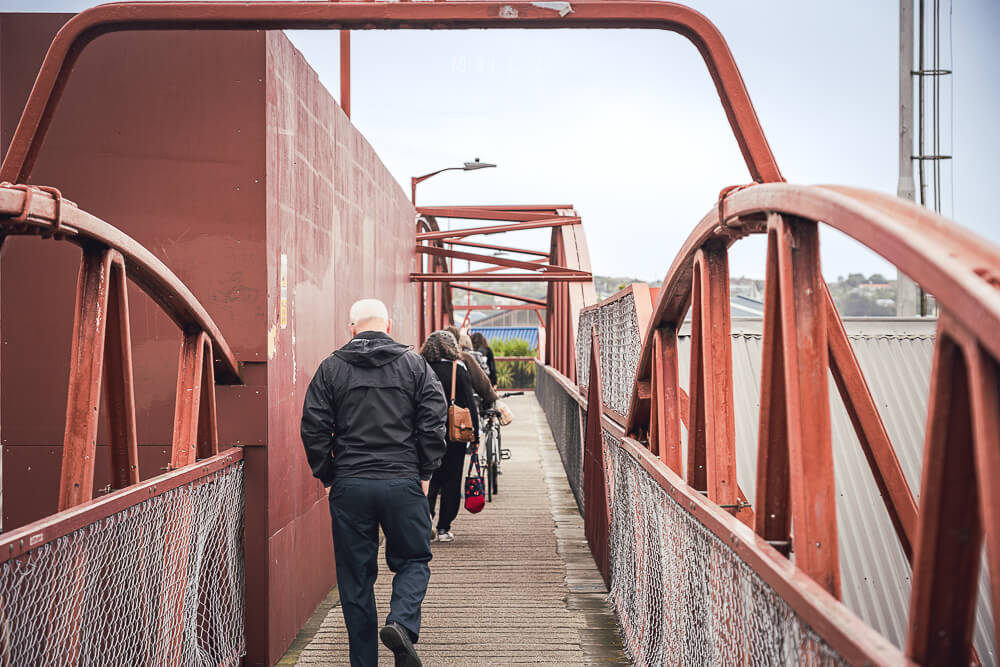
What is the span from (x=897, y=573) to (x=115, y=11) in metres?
5.67

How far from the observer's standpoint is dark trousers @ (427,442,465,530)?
7.28m

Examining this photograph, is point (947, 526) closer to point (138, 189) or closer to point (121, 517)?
point (121, 517)

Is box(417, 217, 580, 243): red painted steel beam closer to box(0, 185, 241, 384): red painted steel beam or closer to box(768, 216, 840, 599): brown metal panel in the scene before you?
box(0, 185, 241, 384): red painted steel beam

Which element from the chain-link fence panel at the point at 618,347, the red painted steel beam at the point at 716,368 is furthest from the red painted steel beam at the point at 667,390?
the red painted steel beam at the point at 716,368

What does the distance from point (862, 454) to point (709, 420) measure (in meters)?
3.87

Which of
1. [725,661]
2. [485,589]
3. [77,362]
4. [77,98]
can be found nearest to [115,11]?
[77,98]

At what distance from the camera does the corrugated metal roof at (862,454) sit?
5.90m

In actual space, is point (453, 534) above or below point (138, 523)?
below

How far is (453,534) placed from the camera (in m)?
7.92

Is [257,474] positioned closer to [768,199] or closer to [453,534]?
[768,199]

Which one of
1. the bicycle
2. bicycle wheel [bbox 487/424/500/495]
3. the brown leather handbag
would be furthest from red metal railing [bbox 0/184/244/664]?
bicycle wheel [bbox 487/424/500/495]

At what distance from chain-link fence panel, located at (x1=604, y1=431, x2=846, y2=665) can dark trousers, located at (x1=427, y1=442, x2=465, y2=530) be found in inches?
73.1

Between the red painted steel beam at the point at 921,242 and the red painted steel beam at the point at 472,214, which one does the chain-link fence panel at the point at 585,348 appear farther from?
the red painted steel beam at the point at 472,214

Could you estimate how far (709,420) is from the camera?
337 centimetres
